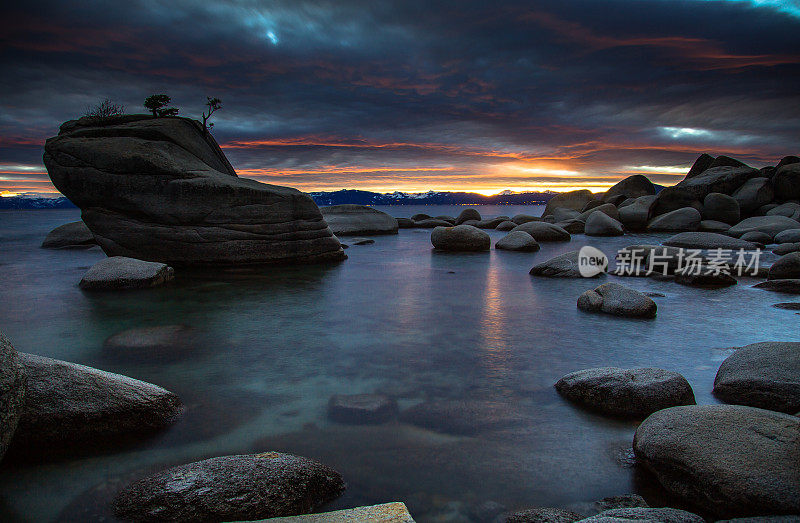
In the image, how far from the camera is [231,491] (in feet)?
7.57

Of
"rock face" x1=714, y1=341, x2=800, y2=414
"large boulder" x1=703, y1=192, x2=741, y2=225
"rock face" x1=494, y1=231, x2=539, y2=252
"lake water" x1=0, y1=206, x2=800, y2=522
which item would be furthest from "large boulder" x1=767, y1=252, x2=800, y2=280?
"large boulder" x1=703, y1=192, x2=741, y2=225

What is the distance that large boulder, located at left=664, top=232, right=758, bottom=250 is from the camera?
15.0 metres

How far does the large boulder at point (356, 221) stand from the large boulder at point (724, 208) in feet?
55.7

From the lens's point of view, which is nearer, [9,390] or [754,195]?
[9,390]

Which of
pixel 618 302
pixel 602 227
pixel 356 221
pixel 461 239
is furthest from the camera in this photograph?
pixel 356 221

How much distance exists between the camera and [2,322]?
6.11m

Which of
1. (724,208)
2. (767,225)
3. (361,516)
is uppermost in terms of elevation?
(724,208)

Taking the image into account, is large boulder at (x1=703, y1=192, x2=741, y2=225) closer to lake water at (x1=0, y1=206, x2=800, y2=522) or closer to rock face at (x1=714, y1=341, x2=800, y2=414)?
lake water at (x1=0, y1=206, x2=800, y2=522)

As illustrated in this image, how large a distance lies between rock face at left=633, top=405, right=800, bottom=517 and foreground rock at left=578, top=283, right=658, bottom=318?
12.5 feet

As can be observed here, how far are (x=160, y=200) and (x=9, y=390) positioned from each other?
9.01 m

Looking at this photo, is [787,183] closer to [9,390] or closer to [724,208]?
[724,208]

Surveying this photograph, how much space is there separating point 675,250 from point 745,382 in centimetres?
837

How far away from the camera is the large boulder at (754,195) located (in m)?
24.4

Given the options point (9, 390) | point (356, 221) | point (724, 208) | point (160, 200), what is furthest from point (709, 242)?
point (9, 390)
